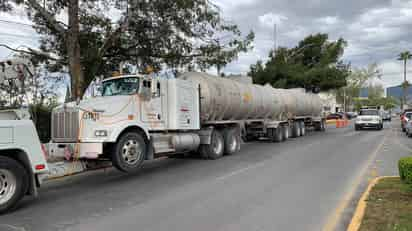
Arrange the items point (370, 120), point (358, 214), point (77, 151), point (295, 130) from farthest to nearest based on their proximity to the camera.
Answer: point (370, 120) < point (295, 130) < point (77, 151) < point (358, 214)

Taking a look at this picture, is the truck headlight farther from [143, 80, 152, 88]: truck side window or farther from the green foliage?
the green foliage

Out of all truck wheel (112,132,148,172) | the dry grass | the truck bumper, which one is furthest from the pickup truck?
the dry grass

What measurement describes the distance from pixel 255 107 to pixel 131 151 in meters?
8.71

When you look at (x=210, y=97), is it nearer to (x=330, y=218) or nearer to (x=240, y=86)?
(x=240, y=86)

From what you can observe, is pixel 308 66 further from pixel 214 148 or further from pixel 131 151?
pixel 131 151

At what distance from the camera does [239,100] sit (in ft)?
46.1

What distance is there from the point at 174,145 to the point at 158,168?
977mm

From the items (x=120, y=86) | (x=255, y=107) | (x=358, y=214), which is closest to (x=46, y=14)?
(x=120, y=86)

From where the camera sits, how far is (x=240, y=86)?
577 inches

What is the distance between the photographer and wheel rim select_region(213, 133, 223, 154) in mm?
12432

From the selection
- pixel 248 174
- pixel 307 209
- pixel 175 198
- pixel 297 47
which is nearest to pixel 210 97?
pixel 248 174

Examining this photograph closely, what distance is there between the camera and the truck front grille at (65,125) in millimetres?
7824

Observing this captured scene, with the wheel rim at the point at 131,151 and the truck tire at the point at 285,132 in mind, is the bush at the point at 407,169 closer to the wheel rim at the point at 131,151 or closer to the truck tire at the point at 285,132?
the wheel rim at the point at 131,151

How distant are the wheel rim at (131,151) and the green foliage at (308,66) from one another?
26.5m
